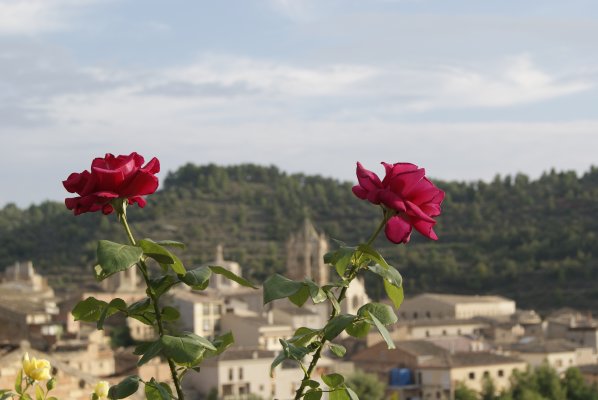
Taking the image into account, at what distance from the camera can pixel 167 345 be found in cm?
255

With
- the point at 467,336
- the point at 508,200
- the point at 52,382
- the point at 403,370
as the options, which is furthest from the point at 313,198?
the point at 52,382

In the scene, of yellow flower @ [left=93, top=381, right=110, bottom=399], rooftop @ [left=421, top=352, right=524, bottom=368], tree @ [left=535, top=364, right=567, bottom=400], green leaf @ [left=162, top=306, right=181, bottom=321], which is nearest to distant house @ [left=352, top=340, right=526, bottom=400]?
rooftop @ [left=421, top=352, right=524, bottom=368]

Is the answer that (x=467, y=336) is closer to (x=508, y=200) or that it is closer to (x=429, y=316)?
(x=429, y=316)

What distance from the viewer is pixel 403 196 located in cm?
265

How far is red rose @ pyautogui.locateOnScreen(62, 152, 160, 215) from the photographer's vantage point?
2.62 m

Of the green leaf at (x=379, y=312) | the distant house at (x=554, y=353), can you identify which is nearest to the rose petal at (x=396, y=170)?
the green leaf at (x=379, y=312)

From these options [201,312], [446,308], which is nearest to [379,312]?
[201,312]

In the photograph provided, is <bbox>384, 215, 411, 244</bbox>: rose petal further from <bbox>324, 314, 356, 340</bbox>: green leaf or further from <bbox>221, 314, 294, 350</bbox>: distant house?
<bbox>221, 314, 294, 350</bbox>: distant house

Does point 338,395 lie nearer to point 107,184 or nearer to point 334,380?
point 334,380

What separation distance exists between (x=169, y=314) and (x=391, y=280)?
0.48 metres

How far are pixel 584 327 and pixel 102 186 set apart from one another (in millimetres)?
62465

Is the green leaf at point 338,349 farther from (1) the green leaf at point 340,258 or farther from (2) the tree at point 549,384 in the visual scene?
(2) the tree at point 549,384

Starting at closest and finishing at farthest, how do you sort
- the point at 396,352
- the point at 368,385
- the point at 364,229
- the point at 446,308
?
the point at 368,385 → the point at 396,352 → the point at 446,308 → the point at 364,229

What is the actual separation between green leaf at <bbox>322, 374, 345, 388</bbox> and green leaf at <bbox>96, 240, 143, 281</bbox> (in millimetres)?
440
